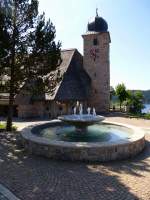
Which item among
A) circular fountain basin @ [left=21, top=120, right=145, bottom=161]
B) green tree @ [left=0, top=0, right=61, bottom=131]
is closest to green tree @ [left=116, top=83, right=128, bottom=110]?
green tree @ [left=0, top=0, right=61, bottom=131]

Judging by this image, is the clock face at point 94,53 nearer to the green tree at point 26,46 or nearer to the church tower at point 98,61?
the church tower at point 98,61

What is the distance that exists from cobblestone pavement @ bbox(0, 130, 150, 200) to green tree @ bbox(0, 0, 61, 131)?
827 centimetres

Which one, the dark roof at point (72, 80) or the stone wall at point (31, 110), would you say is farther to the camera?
the dark roof at point (72, 80)

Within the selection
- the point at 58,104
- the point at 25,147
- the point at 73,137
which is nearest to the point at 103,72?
the point at 58,104

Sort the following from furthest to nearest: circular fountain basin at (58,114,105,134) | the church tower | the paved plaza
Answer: the church tower, circular fountain basin at (58,114,105,134), the paved plaza

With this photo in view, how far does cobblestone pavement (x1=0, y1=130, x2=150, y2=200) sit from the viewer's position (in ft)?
27.4

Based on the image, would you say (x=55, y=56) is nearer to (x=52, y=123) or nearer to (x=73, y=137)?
(x=52, y=123)

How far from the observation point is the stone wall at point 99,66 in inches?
1458

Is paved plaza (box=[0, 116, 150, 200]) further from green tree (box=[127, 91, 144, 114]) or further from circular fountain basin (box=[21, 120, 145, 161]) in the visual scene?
green tree (box=[127, 91, 144, 114])

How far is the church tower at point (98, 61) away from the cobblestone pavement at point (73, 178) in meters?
24.8

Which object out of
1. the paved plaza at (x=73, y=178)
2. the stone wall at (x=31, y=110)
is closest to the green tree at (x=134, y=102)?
the stone wall at (x=31, y=110)

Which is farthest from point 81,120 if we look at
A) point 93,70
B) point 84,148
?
point 93,70

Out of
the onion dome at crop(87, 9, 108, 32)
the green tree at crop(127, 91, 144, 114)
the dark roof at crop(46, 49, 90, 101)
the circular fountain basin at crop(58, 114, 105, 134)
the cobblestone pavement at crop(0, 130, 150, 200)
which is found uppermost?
the onion dome at crop(87, 9, 108, 32)

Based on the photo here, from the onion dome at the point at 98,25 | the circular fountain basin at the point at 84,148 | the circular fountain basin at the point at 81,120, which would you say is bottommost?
the circular fountain basin at the point at 84,148
